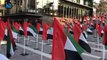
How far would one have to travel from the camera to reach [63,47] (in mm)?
8781

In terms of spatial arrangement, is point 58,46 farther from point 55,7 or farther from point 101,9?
point 101,9

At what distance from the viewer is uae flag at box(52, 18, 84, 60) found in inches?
344

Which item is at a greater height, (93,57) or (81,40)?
(81,40)

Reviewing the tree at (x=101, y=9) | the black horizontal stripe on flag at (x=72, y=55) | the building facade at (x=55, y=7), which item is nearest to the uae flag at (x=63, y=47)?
the black horizontal stripe on flag at (x=72, y=55)

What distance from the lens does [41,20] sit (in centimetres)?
6200

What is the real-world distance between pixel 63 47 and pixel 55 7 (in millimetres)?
68315

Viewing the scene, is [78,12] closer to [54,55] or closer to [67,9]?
[67,9]

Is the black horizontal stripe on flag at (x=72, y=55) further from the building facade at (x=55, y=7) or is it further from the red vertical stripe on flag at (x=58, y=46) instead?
the building facade at (x=55, y=7)

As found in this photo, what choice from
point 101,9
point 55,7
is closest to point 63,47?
point 55,7

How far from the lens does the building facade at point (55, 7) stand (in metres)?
68.2

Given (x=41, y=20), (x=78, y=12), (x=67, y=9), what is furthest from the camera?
(x=78, y=12)

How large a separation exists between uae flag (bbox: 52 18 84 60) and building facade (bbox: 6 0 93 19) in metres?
54.6

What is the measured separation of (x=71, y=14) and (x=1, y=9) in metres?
30.6

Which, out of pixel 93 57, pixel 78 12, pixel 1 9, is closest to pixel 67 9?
pixel 78 12
